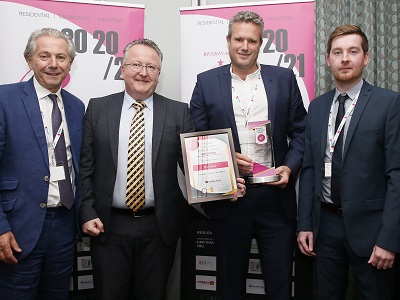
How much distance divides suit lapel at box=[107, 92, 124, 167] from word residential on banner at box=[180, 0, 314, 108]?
2.81 ft

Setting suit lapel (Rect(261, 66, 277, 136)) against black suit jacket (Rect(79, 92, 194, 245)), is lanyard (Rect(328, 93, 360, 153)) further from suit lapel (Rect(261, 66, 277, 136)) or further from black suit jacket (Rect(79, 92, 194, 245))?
black suit jacket (Rect(79, 92, 194, 245))

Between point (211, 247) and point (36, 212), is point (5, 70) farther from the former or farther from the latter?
point (211, 247)

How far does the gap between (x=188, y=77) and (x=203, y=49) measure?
0.81ft

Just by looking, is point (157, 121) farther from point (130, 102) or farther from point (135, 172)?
point (135, 172)

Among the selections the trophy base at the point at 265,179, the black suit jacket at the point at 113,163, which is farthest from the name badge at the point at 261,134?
the black suit jacket at the point at 113,163

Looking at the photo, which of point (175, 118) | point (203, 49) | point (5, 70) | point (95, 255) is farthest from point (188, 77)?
point (95, 255)

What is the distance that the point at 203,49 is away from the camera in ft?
9.68

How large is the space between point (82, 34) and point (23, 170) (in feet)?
4.45

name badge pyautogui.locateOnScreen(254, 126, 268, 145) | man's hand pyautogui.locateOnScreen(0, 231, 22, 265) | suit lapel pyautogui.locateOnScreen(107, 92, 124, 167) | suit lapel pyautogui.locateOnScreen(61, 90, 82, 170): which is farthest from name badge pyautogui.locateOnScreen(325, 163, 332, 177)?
man's hand pyautogui.locateOnScreen(0, 231, 22, 265)

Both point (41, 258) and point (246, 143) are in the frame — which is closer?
point (41, 258)

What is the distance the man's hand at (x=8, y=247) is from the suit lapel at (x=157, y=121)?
798mm

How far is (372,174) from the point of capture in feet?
6.36

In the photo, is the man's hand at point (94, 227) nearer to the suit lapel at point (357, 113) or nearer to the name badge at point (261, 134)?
the name badge at point (261, 134)

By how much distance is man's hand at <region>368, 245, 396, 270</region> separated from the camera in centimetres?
187
